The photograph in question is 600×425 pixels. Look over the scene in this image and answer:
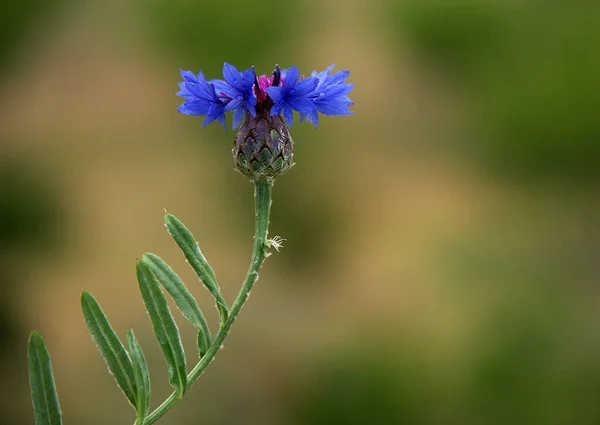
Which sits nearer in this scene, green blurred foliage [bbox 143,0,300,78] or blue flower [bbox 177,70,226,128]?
blue flower [bbox 177,70,226,128]

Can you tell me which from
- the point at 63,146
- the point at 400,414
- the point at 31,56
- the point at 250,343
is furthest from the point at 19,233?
the point at 400,414

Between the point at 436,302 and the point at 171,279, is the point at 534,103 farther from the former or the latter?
the point at 171,279

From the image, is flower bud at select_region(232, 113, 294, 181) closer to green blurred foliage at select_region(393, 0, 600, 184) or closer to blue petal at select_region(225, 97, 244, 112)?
blue petal at select_region(225, 97, 244, 112)

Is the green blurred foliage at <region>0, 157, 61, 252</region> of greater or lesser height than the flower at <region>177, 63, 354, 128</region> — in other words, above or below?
below

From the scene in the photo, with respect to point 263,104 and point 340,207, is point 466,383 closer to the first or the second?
point 340,207

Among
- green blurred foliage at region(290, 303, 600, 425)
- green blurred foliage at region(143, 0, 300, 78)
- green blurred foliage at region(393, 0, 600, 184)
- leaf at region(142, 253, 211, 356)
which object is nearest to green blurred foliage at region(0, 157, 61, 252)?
green blurred foliage at region(143, 0, 300, 78)

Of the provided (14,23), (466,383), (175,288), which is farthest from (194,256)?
(14,23)

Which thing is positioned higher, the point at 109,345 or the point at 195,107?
the point at 195,107
